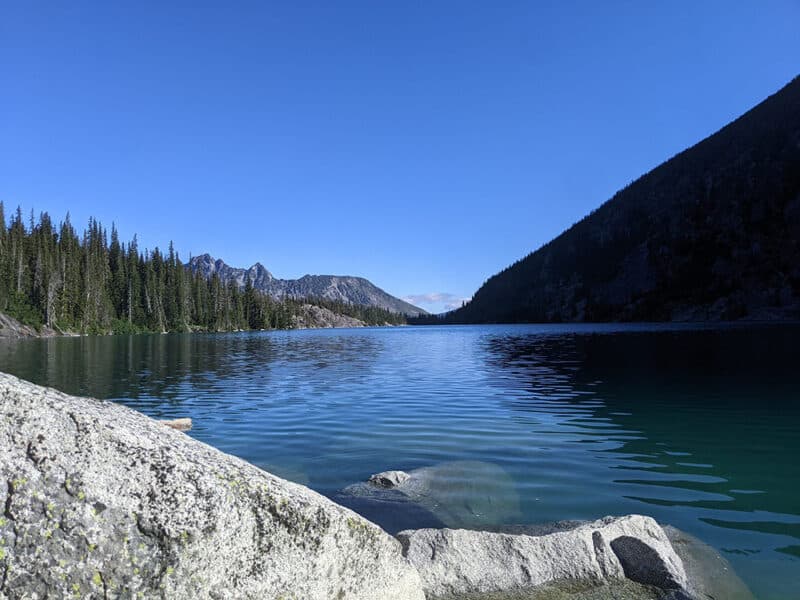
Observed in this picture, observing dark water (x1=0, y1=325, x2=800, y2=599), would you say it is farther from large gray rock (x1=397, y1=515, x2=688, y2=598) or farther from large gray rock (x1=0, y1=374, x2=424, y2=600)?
large gray rock (x1=0, y1=374, x2=424, y2=600)

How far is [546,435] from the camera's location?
17.0m

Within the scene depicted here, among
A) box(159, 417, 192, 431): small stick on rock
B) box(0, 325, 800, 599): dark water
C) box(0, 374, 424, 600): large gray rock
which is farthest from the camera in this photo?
box(159, 417, 192, 431): small stick on rock

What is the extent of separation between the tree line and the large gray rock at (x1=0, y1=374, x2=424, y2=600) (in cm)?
13316

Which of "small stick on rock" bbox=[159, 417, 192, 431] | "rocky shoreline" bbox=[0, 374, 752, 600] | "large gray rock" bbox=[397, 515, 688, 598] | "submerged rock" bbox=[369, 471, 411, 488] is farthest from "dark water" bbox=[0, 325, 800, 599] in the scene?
"rocky shoreline" bbox=[0, 374, 752, 600]

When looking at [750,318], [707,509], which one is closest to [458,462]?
[707,509]

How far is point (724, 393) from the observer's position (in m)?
24.7

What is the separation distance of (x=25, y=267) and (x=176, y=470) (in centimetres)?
15359

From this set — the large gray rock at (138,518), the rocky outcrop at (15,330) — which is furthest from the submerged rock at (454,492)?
the rocky outcrop at (15,330)

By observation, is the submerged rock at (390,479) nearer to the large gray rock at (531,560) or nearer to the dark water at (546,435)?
the dark water at (546,435)

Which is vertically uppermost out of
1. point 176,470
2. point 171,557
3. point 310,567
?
point 176,470

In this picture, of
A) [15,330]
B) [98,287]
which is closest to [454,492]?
[15,330]

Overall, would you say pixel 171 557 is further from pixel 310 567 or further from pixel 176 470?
pixel 310 567

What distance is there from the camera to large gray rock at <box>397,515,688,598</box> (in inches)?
260

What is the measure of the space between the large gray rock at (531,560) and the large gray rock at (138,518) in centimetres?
224
